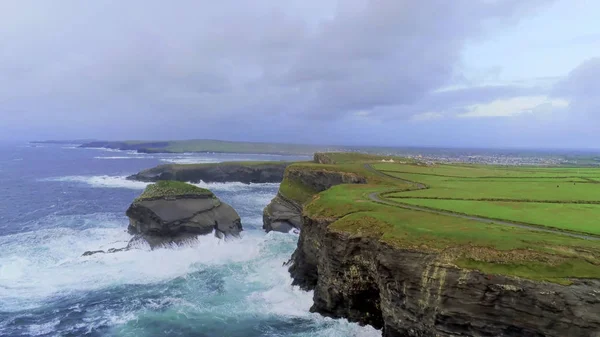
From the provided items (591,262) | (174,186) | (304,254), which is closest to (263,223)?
(174,186)

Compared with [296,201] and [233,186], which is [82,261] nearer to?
[296,201]

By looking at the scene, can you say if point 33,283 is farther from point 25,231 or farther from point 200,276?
point 25,231

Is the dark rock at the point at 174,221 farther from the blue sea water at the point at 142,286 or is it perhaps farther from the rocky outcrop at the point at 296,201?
the rocky outcrop at the point at 296,201

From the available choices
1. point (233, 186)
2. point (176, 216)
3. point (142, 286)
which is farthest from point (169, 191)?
point (233, 186)

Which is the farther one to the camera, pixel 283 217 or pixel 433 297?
pixel 283 217

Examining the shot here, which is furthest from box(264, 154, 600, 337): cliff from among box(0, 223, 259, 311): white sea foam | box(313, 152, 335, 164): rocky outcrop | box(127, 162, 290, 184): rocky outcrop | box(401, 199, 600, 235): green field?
box(127, 162, 290, 184): rocky outcrop

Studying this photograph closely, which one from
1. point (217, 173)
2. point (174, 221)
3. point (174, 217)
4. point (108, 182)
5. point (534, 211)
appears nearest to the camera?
point (534, 211)
